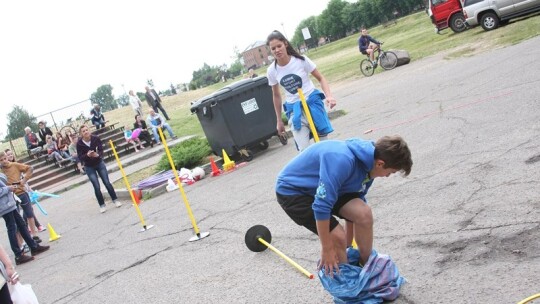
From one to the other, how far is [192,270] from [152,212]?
4558mm

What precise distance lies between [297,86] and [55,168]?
19.1m

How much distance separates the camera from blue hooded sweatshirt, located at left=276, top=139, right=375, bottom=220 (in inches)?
125

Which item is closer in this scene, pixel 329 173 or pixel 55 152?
pixel 329 173

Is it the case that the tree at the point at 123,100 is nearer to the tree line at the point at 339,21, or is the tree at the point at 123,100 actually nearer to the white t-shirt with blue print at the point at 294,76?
the tree line at the point at 339,21

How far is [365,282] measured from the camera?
3.51 meters

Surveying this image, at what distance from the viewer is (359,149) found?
3262mm

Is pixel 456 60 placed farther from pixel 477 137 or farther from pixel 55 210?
pixel 55 210

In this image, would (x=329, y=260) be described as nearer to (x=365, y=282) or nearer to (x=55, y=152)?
(x=365, y=282)

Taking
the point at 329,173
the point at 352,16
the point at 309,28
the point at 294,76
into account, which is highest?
the point at 309,28

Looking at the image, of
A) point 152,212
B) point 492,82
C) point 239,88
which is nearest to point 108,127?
point 239,88

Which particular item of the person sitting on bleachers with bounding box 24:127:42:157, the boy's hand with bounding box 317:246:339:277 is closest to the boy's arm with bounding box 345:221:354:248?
the boy's hand with bounding box 317:246:339:277

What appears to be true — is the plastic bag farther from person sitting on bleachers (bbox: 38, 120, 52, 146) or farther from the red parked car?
the red parked car

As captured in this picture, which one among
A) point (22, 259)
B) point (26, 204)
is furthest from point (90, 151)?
point (22, 259)

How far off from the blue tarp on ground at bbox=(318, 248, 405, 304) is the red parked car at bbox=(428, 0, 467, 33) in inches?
953
